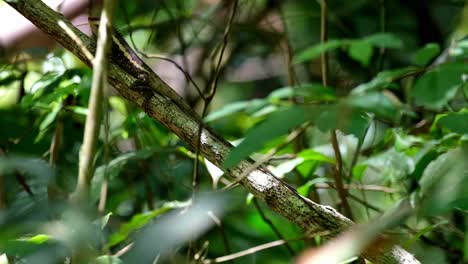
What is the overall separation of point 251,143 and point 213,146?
333 mm

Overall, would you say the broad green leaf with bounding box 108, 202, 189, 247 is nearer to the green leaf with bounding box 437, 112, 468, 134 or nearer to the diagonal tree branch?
the diagonal tree branch

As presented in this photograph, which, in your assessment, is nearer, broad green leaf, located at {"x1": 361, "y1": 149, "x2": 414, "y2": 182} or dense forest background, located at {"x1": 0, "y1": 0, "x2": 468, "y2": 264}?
dense forest background, located at {"x1": 0, "y1": 0, "x2": 468, "y2": 264}

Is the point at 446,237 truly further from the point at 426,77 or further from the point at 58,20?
the point at 58,20

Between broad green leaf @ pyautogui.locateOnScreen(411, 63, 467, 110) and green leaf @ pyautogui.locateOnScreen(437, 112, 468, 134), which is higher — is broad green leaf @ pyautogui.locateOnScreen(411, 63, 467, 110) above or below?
above

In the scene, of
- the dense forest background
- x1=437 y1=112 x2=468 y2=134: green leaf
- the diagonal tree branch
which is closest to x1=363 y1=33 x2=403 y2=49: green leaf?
the dense forest background

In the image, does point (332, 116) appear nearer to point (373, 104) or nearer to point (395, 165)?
point (373, 104)

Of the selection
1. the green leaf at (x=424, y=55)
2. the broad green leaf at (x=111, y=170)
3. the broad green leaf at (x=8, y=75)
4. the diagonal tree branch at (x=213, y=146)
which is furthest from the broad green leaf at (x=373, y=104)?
the broad green leaf at (x=8, y=75)

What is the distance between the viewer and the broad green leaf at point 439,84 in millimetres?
672

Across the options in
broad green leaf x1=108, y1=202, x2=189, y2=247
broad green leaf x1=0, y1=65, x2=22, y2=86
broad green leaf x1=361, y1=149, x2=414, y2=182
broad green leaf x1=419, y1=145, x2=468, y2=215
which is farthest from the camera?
broad green leaf x1=0, y1=65, x2=22, y2=86

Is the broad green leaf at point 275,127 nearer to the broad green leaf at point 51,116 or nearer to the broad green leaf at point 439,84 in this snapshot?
the broad green leaf at point 439,84

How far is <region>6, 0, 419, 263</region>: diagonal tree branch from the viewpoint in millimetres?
852

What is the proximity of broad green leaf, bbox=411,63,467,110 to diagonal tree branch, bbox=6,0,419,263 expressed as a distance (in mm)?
216

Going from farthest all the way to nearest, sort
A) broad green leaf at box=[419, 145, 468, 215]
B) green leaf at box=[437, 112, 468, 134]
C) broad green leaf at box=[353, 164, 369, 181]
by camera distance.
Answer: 1. broad green leaf at box=[353, 164, 369, 181]
2. green leaf at box=[437, 112, 468, 134]
3. broad green leaf at box=[419, 145, 468, 215]

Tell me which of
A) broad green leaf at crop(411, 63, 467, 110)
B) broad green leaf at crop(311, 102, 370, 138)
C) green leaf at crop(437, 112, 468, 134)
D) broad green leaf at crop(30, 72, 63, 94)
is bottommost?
broad green leaf at crop(311, 102, 370, 138)
